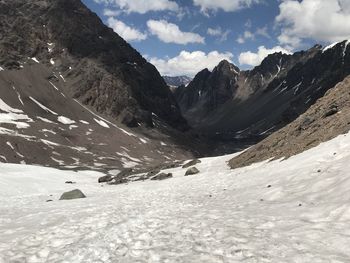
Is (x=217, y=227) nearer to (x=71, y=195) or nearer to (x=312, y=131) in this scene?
(x=312, y=131)

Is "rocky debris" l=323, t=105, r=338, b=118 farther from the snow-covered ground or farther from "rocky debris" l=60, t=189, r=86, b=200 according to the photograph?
"rocky debris" l=60, t=189, r=86, b=200

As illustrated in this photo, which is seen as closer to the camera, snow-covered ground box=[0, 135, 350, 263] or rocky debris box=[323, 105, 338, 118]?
snow-covered ground box=[0, 135, 350, 263]

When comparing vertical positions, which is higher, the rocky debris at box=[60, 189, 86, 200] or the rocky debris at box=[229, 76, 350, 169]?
the rocky debris at box=[229, 76, 350, 169]

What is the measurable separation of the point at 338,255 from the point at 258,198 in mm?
9843

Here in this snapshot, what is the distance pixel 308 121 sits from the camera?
136ft

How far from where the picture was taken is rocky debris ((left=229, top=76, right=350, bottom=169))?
3259 cm

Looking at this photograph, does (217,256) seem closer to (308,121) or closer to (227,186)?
(227,186)

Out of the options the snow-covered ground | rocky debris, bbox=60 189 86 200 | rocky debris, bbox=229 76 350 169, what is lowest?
the snow-covered ground

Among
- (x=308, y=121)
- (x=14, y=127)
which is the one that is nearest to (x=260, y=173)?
(x=308, y=121)

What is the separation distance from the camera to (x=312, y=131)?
122 ft

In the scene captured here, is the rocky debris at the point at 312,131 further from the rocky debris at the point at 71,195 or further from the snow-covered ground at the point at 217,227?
the rocky debris at the point at 71,195

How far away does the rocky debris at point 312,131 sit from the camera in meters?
32.6

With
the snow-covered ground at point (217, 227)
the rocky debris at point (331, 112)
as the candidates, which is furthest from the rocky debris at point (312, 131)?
the snow-covered ground at point (217, 227)

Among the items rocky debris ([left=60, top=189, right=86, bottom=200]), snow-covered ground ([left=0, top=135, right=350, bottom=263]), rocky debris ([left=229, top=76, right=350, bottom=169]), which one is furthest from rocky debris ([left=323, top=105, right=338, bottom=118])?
rocky debris ([left=60, top=189, right=86, bottom=200])
